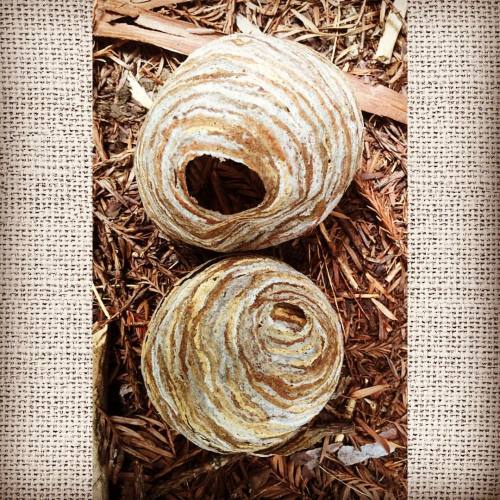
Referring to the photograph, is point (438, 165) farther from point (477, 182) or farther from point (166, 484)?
point (166, 484)

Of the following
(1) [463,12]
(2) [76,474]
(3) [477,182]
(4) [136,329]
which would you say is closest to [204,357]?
(4) [136,329]

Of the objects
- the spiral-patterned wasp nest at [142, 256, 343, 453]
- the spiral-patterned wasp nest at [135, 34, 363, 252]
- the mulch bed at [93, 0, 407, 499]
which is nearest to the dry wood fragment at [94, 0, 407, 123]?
the mulch bed at [93, 0, 407, 499]

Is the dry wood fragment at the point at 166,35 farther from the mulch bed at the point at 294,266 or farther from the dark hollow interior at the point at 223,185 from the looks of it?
the dark hollow interior at the point at 223,185

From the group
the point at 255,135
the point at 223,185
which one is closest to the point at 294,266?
the point at 223,185

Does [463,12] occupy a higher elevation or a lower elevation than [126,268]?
higher

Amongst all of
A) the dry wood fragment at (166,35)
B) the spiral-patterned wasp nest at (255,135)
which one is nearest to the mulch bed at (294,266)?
the dry wood fragment at (166,35)
